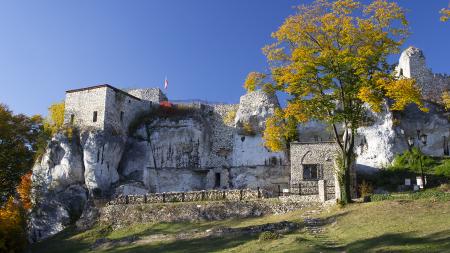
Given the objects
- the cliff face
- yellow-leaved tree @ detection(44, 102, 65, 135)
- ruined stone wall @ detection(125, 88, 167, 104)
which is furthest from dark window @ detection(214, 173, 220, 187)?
yellow-leaved tree @ detection(44, 102, 65, 135)

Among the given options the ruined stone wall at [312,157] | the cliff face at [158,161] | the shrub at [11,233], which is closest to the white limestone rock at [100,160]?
the cliff face at [158,161]

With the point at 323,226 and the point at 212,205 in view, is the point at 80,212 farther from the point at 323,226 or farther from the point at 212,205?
the point at 323,226

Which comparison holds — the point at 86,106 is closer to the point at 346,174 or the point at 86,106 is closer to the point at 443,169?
the point at 346,174

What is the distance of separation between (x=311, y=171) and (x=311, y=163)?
→ 2.05 ft

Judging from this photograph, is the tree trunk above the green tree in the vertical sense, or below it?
below

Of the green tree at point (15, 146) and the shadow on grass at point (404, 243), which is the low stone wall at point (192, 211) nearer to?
the shadow on grass at point (404, 243)

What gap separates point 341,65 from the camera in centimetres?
2620

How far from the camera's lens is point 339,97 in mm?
27703

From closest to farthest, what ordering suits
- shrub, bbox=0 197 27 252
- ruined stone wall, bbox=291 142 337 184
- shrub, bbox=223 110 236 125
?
shrub, bbox=0 197 27 252 → ruined stone wall, bbox=291 142 337 184 → shrub, bbox=223 110 236 125

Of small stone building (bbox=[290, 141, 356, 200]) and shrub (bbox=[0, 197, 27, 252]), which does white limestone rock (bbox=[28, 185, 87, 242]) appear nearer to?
shrub (bbox=[0, 197, 27, 252])

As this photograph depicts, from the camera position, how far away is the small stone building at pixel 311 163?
38594mm

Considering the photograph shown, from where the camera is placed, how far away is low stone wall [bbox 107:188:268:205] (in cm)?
3388

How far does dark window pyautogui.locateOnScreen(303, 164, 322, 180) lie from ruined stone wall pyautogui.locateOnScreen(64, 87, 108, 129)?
59.7 ft

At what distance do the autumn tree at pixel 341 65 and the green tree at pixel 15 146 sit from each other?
27.4m
